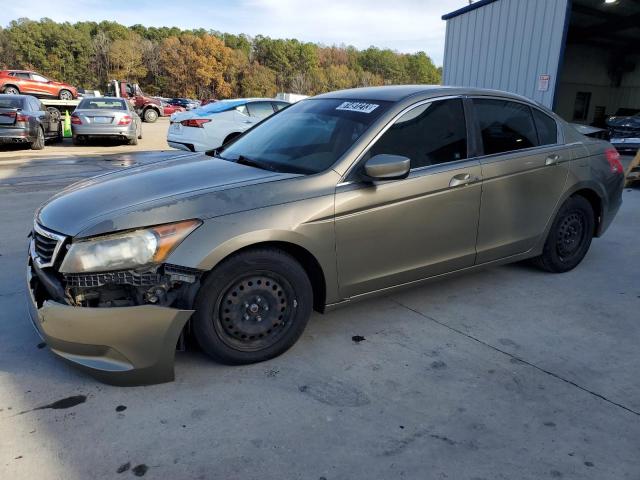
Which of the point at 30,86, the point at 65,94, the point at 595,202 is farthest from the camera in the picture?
the point at 65,94

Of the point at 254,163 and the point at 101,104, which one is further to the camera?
the point at 101,104

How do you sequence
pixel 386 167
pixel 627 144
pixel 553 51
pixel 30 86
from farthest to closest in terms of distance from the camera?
pixel 30 86
pixel 627 144
pixel 553 51
pixel 386 167

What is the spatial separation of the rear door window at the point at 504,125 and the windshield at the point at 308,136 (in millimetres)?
859

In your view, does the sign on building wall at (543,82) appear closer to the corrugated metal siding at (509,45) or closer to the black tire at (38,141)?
the corrugated metal siding at (509,45)

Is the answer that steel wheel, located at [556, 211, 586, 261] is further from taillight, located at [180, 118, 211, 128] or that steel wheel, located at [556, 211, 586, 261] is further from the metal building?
the metal building

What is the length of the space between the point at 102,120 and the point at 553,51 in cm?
1248

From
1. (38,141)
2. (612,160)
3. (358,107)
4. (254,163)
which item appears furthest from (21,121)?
(612,160)

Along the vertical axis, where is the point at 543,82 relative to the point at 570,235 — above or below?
above

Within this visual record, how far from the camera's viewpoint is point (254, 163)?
342 centimetres

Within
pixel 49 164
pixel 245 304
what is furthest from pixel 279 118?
pixel 49 164

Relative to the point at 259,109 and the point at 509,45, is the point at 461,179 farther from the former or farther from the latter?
the point at 509,45

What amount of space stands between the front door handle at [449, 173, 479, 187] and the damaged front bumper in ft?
6.51

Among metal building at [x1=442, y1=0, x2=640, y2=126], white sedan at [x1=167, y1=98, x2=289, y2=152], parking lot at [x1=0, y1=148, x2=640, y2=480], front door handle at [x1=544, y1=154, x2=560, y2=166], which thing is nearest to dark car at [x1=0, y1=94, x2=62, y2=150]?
white sedan at [x1=167, y1=98, x2=289, y2=152]

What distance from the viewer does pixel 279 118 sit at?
407cm
